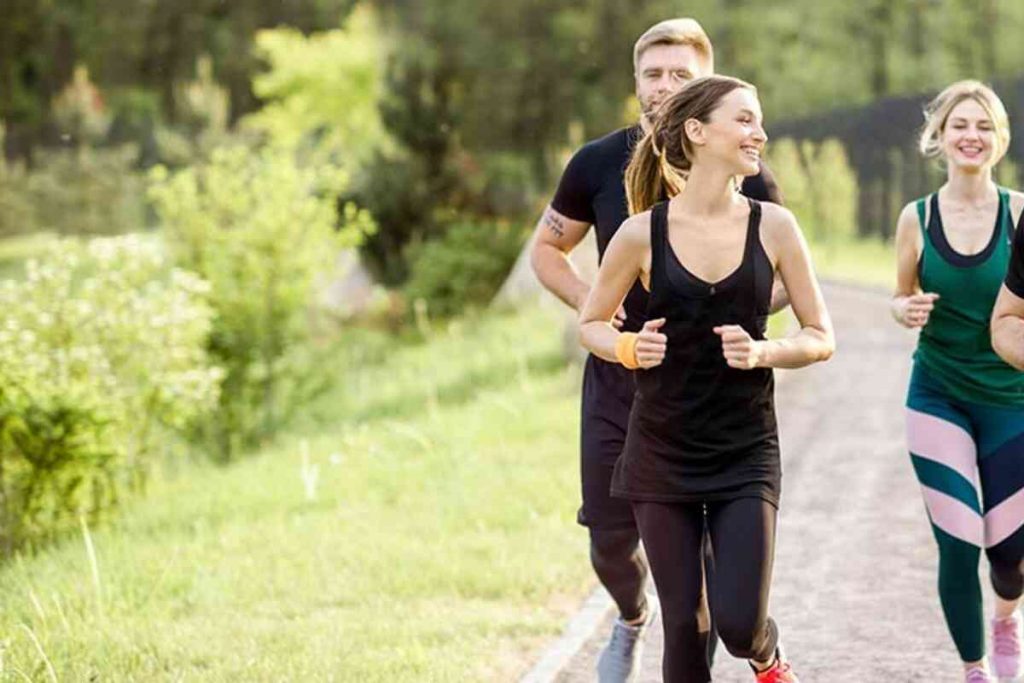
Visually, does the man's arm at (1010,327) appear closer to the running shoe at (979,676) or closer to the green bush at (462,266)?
the running shoe at (979,676)

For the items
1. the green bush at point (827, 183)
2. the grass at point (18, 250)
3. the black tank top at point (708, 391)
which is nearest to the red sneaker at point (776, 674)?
the black tank top at point (708, 391)

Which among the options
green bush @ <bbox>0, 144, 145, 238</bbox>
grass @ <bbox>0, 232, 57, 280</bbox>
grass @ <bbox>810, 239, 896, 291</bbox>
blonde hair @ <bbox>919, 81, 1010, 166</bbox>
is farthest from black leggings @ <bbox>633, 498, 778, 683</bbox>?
green bush @ <bbox>0, 144, 145, 238</bbox>

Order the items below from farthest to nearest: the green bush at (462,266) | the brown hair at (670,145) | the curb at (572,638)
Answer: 1. the green bush at (462,266)
2. the curb at (572,638)
3. the brown hair at (670,145)

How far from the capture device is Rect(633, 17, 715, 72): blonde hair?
16.0ft

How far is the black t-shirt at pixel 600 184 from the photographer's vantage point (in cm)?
509

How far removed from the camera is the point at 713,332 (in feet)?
13.5

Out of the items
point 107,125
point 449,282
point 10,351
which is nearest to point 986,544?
point 10,351

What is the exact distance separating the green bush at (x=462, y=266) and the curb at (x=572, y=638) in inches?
780

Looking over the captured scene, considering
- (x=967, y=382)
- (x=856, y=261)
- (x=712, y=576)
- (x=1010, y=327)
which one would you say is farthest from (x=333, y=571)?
(x=856, y=261)

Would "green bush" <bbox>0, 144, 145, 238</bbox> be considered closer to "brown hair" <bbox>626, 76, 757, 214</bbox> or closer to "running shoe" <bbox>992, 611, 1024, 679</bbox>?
"running shoe" <bbox>992, 611, 1024, 679</bbox>

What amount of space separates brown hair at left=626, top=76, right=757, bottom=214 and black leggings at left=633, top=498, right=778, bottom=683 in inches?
34.8

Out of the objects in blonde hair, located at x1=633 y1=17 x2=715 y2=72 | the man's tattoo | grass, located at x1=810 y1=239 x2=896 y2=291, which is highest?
blonde hair, located at x1=633 y1=17 x2=715 y2=72

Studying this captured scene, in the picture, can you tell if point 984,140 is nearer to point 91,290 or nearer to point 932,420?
point 932,420

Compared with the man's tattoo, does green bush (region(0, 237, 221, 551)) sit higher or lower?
lower
